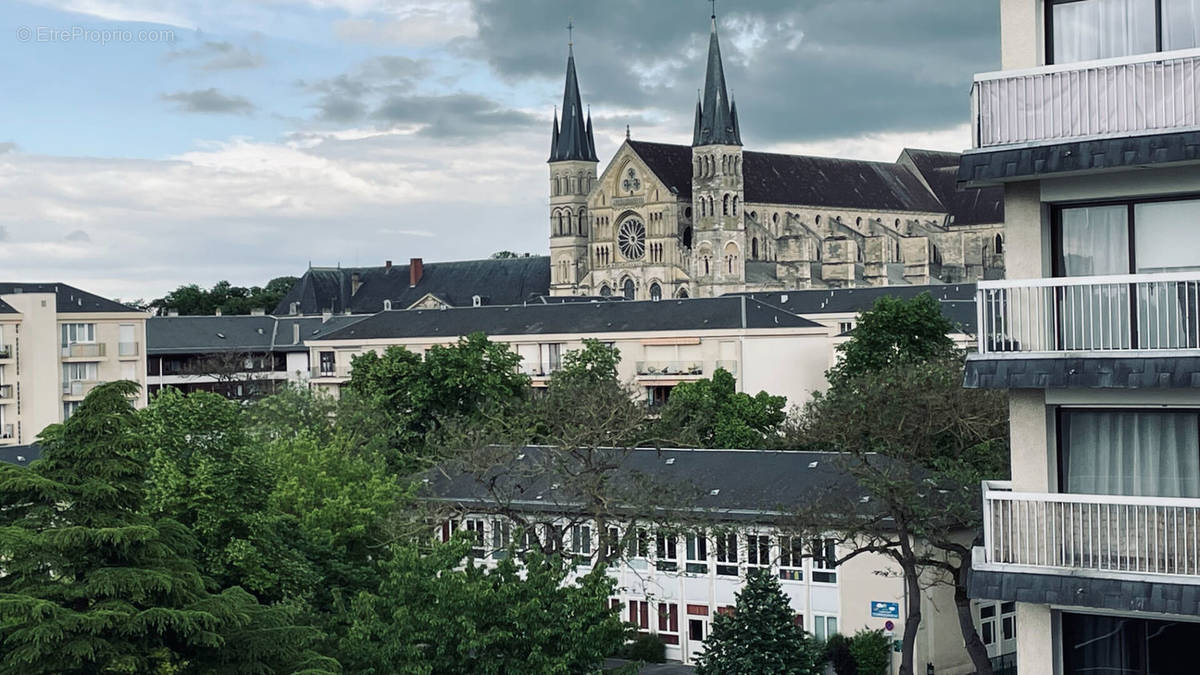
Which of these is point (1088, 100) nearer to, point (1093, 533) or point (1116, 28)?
point (1116, 28)

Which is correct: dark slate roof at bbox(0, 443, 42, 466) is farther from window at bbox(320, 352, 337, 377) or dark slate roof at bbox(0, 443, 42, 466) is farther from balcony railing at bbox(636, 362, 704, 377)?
window at bbox(320, 352, 337, 377)

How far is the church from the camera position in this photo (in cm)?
14212

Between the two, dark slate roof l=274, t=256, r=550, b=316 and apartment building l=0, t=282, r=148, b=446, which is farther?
dark slate roof l=274, t=256, r=550, b=316

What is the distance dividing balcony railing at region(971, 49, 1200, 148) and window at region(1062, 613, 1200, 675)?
3.92 metres

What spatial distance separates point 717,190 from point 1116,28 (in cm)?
13050

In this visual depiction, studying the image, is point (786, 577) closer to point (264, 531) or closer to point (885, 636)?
point (885, 636)

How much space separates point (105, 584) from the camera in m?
18.1

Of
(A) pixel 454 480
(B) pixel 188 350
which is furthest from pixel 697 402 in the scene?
(B) pixel 188 350

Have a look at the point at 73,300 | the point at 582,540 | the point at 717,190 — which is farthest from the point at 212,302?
the point at 582,540

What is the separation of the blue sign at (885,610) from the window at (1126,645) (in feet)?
79.3

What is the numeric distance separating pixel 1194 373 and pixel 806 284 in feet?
431

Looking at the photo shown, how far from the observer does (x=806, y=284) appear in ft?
469

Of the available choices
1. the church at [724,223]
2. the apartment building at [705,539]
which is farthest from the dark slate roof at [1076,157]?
the church at [724,223]


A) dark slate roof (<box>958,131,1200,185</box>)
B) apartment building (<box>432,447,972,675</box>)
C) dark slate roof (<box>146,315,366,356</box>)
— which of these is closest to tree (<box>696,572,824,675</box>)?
apartment building (<box>432,447,972,675</box>)
